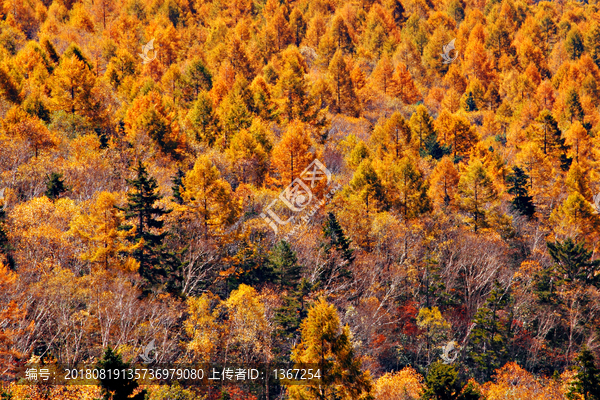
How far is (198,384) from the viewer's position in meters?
30.7

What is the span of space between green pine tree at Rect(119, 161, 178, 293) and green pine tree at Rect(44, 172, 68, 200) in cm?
677

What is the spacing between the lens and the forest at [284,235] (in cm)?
2911

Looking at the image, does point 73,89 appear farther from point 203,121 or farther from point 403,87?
point 403,87

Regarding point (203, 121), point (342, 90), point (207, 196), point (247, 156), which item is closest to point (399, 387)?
point (207, 196)

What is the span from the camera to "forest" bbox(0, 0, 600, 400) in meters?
29.1

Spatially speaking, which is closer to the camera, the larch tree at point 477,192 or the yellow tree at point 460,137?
the larch tree at point 477,192

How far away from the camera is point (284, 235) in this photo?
4275 centimetres

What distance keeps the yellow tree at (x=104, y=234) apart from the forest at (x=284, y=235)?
0.41 ft

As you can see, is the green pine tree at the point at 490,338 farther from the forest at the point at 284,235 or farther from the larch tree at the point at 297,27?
the larch tree at the point at 297,27

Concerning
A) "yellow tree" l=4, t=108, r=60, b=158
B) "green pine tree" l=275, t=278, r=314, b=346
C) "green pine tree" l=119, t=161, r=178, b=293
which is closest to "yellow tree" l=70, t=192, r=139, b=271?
"green pine tree" l=119, t=161, r=178, b=293

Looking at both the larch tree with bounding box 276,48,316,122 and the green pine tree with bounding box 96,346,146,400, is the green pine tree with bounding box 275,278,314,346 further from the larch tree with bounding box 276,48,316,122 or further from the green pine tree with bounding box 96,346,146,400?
the larch tree with bounding box 276,48,316,122

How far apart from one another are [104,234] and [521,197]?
37.8 metres

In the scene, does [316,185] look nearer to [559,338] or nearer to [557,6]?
[559,338]

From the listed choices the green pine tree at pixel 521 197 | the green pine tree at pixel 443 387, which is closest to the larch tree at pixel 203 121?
the green pine tree at pixel 521 197
